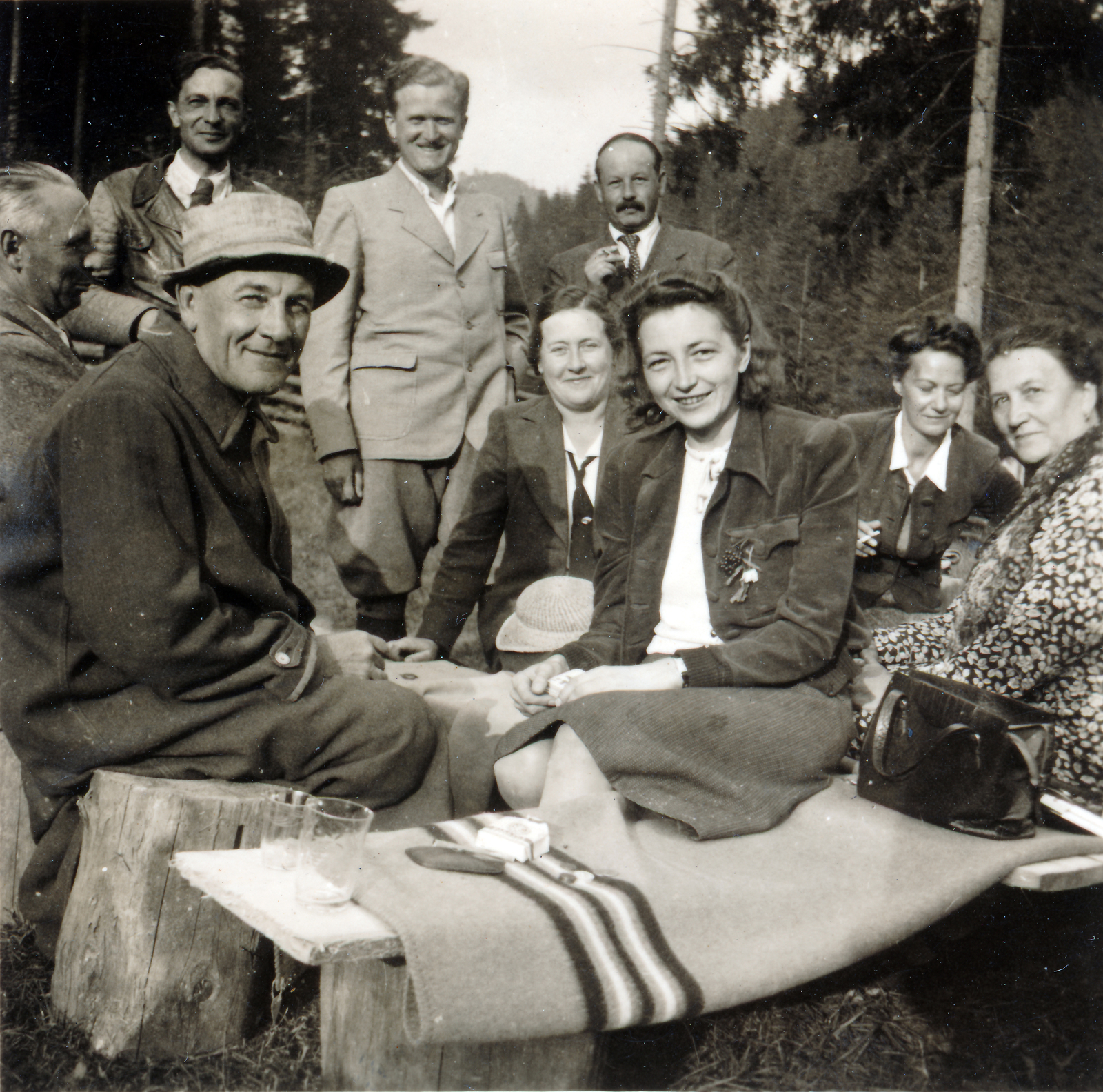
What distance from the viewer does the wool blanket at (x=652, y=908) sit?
1.86 metres

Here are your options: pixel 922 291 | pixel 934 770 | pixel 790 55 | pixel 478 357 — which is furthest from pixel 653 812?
pixel 922 291

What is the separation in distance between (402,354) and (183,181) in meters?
1.07

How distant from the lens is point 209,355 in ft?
8.69

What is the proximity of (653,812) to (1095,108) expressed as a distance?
14.6ft

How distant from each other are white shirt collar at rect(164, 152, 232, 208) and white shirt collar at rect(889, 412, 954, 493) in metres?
2.94

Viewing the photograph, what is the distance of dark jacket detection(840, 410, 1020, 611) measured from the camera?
455 cm

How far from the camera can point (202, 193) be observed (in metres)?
4.04

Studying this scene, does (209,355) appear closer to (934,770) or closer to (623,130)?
(934,770)

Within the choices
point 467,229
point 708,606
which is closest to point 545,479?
point 467,229

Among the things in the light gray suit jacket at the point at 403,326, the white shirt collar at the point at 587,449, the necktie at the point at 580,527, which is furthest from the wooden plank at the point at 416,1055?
the light gray suit jacket at the point at 403,326

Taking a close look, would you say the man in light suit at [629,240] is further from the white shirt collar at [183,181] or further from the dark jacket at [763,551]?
the dark jacket at [763,551]

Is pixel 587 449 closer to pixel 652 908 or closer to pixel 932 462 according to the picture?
pixel 932 462

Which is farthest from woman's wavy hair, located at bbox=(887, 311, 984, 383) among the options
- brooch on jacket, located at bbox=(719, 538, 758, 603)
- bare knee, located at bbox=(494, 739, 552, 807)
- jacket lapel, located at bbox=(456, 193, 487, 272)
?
bare knee, located at bbox=(494, 739, 552, 807)

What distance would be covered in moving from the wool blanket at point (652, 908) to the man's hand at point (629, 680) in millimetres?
320
